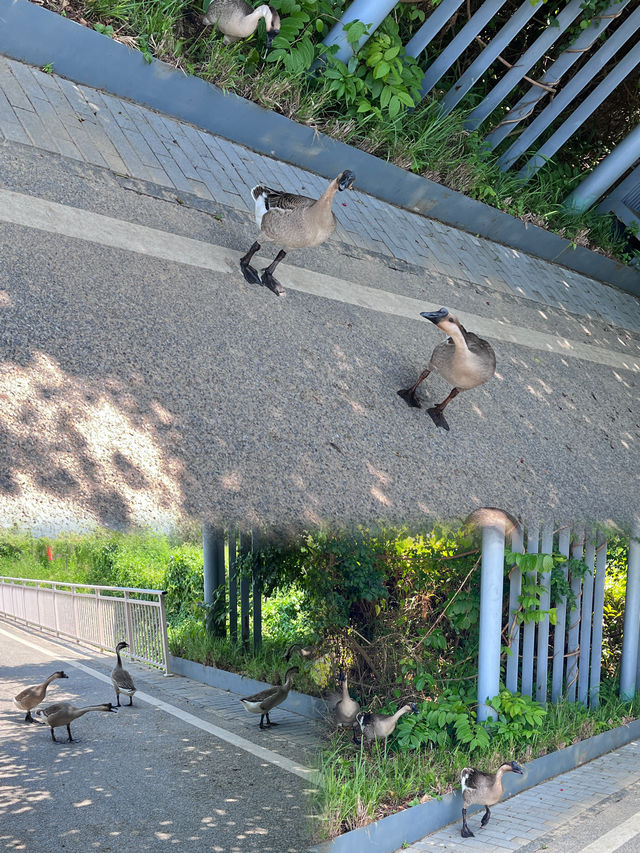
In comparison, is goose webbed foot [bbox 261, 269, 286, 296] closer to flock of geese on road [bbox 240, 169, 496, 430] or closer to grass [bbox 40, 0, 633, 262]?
flock of geese on road [bbox 240, 169, 496, 430]

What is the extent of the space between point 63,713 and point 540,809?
8.95 feet

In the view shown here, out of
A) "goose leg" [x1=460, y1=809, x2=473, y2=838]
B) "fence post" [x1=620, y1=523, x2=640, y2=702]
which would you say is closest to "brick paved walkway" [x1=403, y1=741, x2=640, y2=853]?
"goose leg" [x1=460, y1=809, x2=473, y2=838]

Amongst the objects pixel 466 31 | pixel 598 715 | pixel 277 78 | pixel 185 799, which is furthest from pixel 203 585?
pixel 466 31

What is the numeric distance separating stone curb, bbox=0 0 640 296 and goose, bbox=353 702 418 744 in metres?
4.66

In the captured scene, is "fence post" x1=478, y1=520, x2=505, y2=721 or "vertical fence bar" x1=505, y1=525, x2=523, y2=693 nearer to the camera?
"fence post" x1=478, y1=520, x2=505, y2=721

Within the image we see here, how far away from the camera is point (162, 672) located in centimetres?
317

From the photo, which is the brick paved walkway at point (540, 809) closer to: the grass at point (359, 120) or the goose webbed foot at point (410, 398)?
the goose webbed foot at point (410, 398)

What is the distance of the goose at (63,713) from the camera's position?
3475 millimetres

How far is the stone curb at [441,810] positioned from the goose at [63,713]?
3.81 ft

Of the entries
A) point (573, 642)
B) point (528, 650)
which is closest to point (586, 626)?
point (573, 642)

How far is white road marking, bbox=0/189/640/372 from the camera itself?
4496 millimetres

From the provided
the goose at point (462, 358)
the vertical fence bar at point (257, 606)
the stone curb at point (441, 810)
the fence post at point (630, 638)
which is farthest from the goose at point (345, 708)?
the fence post at point (630, 638)

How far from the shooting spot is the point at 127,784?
3.19 m

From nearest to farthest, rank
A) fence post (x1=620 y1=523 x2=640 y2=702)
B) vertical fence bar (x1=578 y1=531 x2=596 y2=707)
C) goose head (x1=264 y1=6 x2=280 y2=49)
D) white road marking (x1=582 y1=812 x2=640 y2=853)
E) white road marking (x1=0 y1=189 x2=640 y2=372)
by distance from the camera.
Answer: white road marking (x1=582 y1=812 x2=640 y2=853) → white road marking (x1=0 y1=189 x2=640 y2=372) → vertical fence bar (x1=578 y1=531 x2=596 y2=707) → fence post (x1=620 y1=523 x2=640 y2=702) → goose head (x1=264 y1=6 x2=280 y2=49)
